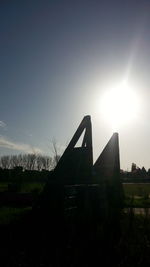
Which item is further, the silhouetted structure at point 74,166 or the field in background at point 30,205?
the silhouetted structure at point 74,166

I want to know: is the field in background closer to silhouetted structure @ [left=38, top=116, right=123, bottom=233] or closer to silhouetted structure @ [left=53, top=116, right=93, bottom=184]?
silhouetted structure @ [left=38, top=116, right=123, bottom=233]

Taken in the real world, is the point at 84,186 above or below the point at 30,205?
above

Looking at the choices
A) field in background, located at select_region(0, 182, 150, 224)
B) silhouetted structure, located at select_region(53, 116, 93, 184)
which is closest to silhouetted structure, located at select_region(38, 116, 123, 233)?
silhouetted structure, located at select_region(53, 116, 93, 184)

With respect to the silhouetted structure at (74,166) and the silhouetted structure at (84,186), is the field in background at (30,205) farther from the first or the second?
the silhouetted structure at (74,166)

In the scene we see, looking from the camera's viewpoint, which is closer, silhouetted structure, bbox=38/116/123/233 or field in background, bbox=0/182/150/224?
field in background, bbox=0/182/150/224

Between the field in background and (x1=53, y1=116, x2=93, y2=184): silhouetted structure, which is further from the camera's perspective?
(x1=53, y1=116, x2=93, y2=184): silhouetted structure

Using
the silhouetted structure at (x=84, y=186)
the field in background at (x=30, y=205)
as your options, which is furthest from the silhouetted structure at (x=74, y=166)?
the field in background at (x=30, y=205)

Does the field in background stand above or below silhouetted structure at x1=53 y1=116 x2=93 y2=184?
below

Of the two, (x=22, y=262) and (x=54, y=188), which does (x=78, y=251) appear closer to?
(x=22, y=262)

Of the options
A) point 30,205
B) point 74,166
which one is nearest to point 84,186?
point 74,166

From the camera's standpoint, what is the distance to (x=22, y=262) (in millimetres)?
4805

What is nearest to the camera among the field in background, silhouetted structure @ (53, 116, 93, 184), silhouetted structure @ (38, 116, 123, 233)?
the field in background

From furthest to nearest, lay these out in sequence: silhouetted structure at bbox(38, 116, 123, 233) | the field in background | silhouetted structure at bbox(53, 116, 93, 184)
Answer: silhouetted structure at bbox(53, 116, 93, 184) < silhouetted structure at bbox(38, 116, 123, 233) < the field in background

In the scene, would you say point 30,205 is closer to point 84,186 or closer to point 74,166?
point 74,166
